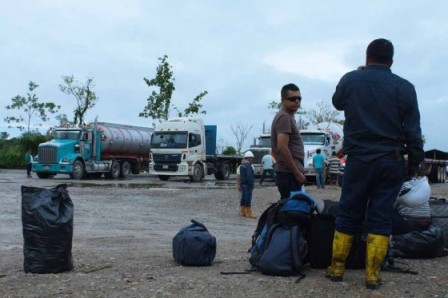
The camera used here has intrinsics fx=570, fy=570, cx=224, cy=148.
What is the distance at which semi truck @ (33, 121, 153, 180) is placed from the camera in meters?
29.4

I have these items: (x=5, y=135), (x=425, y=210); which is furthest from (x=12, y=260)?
(x=5, y=135)

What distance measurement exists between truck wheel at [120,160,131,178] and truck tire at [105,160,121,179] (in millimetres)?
359

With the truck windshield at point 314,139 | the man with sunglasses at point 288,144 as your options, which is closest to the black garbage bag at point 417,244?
the man with sunglasses at point 288,144

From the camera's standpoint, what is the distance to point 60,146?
29.6 m

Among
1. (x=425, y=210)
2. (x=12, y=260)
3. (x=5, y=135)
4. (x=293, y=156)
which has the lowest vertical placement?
(x=12, y=260)

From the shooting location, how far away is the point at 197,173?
30.1 m

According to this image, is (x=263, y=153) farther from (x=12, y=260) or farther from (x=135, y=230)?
(x=12, y=260)

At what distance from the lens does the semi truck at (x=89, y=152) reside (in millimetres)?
29398

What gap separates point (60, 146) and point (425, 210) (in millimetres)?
25510

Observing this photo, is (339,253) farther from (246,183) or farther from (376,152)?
(246,183)

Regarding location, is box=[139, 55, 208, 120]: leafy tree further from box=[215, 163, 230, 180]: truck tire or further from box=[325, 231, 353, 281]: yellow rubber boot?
box=[325, 231, 353, 281]: yellow rubber boot

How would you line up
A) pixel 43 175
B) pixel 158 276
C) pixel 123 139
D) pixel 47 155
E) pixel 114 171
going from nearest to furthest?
pixel 158 276 < pixel 47 155 < pixel 43 175 < pixel 114 171 < pixel 123 139

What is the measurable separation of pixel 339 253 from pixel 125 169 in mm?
29274

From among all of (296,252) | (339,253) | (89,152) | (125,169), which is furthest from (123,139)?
(339,253)
